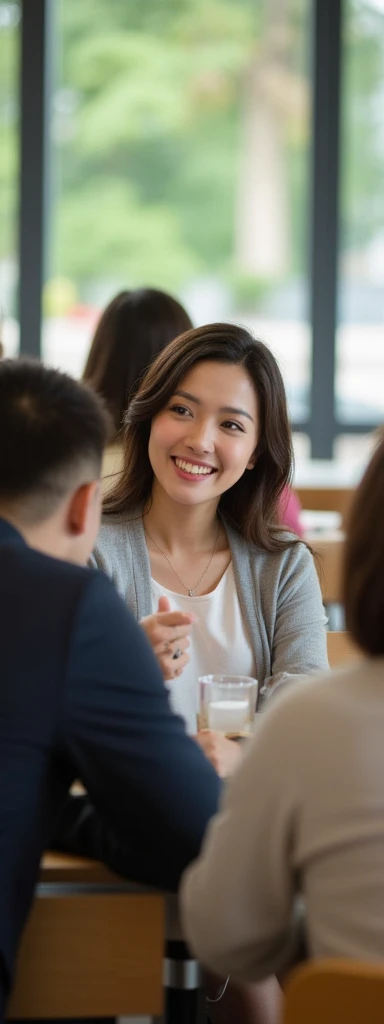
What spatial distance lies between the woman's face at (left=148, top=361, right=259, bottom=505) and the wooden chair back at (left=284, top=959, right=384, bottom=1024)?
124cm

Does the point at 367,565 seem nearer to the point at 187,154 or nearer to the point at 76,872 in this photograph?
the point at 76,872

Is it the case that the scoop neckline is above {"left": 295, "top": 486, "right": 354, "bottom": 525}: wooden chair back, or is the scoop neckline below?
above

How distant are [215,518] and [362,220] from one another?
3.53m

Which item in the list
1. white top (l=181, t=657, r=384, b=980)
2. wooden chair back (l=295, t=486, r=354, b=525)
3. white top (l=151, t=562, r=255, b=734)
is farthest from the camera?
wooden chair back (l=295, t=486, r=354, b=525)

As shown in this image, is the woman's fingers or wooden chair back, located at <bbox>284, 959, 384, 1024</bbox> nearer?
wooden chair back, located at <bbox>284, 959, 384, 1024</bbox>

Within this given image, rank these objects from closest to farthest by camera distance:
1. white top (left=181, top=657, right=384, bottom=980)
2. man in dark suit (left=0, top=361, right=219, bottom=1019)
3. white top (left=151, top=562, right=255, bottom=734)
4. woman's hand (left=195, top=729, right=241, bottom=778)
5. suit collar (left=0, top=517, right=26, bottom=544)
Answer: white top (left=181, top=657, right=384, bottom=980) → man in dark suit (left=0, top=361, right=219, bottom=1019) → suit collar (left=0, top=517, right=26, bottom=544) → woman's hand (left=195, top=729, right=241, bottom=778) → white top (left=151, top=562, right=255, bottom=734)

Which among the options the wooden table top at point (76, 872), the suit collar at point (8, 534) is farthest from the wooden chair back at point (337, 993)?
the suit collar at point (8, 534)

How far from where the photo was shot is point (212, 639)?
2066 millimetres

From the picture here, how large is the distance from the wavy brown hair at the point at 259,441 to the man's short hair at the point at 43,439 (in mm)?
730

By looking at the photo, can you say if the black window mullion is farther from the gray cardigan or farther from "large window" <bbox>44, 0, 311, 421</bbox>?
the gray cardigan

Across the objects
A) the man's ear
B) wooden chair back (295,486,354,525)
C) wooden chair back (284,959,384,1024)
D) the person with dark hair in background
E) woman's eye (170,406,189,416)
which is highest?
the person with dark hair in background

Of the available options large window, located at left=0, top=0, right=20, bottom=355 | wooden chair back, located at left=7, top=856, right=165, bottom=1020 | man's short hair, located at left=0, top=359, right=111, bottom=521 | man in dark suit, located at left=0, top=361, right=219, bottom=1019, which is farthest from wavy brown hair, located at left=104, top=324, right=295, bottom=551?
large window, located at left=0, top=0, right=20, bottom=355

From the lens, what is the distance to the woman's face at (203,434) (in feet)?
6.96

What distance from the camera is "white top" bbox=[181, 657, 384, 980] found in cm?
105
